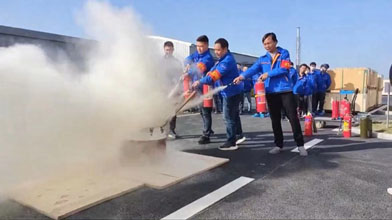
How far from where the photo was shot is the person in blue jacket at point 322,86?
11.5 m

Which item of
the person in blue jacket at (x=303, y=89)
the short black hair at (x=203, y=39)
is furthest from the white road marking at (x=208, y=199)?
the person in blue jacket at (x=303, y=89)

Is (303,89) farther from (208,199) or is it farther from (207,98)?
(208,199)

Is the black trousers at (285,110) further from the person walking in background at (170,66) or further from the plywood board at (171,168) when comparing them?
the person walking in background at (170,66)

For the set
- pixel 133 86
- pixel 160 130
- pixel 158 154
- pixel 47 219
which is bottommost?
pixel 47 219

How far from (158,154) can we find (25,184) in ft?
5.06

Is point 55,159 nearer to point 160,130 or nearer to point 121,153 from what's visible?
point 121,153

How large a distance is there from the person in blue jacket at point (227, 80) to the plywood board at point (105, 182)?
2.78 ft

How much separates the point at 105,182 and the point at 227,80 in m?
2.53

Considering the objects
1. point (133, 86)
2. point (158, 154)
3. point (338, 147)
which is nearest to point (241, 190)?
point (158, 154)

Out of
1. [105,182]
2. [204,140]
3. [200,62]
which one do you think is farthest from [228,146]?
[105,182]

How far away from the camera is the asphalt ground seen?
2596mm

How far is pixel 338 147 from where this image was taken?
5301 millimetres

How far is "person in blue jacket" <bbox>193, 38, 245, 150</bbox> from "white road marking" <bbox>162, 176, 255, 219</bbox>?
61.5 inches

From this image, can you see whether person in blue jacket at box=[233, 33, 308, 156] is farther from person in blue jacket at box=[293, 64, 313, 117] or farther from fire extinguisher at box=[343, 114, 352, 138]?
person in blue jacket at box=[293, 64, 313, 117]
